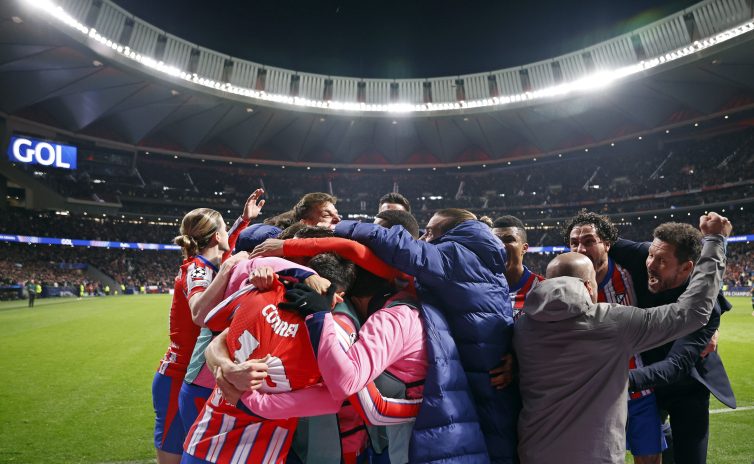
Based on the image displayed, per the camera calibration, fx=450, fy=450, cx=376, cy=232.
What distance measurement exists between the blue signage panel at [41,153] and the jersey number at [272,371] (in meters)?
42.6

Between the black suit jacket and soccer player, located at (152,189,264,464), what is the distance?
2900 mm

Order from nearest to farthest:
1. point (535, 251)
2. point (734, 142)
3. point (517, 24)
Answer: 1. point (517, 24)
2. point (734, 142)
3. point (535, 251)

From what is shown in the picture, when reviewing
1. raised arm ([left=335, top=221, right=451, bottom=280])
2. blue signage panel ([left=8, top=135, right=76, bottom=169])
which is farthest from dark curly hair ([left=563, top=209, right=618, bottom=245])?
blue signage panel ([left=8, top=135, right=76, bottom=169])

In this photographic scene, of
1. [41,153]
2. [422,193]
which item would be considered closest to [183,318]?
[41,153]

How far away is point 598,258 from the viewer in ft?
11.8

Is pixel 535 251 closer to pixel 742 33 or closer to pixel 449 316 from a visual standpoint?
pixel 742 33

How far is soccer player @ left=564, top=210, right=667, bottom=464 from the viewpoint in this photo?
322 centimetres

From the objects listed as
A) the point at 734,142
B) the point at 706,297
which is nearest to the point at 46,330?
the point at 706,297

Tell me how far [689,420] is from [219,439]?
318 cm

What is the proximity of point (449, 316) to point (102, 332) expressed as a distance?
48.7 ft

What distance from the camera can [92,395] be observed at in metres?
7.21

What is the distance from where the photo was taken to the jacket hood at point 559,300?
2139 millimetres

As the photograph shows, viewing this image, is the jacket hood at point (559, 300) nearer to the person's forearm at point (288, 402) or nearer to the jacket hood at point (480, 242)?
the jacket hood at point (480, 242)

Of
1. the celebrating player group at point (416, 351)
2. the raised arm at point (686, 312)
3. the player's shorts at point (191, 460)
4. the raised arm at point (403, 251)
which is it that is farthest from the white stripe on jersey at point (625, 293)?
the player's shorts at point (191, 460)
